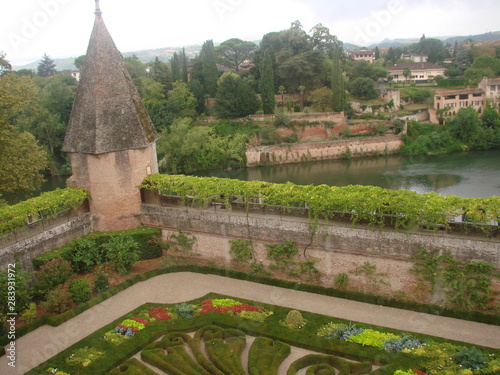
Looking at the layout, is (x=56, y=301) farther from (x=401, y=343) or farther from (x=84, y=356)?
(x=401, y=343)

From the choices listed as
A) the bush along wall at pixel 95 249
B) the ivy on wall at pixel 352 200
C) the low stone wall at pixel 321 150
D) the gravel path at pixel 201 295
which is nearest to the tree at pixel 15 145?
the bush along wall at pixel 95 249

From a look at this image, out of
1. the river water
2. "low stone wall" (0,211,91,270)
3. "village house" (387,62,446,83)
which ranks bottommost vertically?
the river water

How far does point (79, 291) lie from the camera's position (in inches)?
672

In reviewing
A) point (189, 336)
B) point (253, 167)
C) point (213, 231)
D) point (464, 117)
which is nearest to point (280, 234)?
point (213, 231)

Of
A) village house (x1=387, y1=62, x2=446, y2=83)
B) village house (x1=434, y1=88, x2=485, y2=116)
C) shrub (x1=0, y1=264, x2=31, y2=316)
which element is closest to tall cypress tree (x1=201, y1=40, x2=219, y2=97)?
village house (x1=434, y1=88, x2=485, y2=116)

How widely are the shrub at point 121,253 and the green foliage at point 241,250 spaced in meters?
4.24

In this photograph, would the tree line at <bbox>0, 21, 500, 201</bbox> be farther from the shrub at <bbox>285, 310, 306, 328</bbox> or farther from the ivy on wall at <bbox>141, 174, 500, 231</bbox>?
the shrub at <bbox>285, 310, 306, 328</bbox>

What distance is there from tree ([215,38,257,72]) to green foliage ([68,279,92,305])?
204 feet

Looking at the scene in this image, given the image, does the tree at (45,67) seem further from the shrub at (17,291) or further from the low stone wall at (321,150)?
the shrub at (17,291)

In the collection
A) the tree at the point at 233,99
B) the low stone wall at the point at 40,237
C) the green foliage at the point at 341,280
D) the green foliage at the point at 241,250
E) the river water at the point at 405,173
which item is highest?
the tree at the point at 233,99

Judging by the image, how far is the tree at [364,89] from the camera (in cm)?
6222

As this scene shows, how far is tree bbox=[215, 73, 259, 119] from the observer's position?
5338cm

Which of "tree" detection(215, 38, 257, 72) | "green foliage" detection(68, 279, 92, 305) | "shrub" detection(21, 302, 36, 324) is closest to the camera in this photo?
"shrub" detection(21, 302, 36, 324)

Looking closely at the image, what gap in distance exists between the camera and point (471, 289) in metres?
14.8
